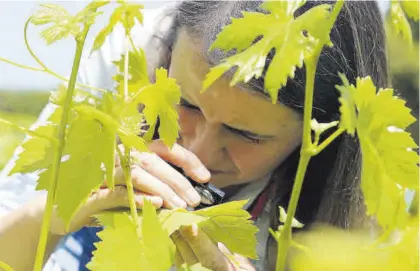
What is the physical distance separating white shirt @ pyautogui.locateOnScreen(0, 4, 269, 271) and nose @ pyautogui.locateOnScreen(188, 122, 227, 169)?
15cm

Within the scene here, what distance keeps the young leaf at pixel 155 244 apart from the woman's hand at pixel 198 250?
11 cm

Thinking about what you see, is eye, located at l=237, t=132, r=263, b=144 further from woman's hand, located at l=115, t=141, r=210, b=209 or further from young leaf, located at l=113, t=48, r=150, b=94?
young leaf, located at l=113, t=48, r=150, b=94

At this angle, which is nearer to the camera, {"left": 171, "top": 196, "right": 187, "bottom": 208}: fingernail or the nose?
{"left": 171, "top": 196, "right": 187, "bottom": 208}: fingernail

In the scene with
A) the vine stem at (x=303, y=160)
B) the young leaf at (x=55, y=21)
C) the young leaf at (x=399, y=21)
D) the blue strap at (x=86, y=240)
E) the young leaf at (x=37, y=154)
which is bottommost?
the blue strap at (x=86, y=240)

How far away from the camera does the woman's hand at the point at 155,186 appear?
15.2 inches

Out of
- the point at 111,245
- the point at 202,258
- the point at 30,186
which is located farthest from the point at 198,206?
the point at 30,186

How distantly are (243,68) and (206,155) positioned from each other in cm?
61

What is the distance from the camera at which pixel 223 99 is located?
2.50ft

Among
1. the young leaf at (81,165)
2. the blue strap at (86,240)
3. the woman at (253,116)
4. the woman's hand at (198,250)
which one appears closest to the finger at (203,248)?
the woman's hand at (198,250)

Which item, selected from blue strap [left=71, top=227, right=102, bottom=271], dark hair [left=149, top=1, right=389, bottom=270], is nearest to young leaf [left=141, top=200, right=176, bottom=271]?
dark hair [left=149, top=1, right=389, bottom=270]

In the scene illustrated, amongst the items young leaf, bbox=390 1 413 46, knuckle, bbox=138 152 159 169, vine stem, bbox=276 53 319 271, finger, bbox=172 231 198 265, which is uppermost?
young leaf, bbox=390 1 413 46

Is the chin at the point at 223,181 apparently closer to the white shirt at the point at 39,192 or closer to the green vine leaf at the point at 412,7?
the white shirt at the point at 39,192

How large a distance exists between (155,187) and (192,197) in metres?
0.04

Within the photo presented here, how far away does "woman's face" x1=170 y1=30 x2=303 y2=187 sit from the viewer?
77cm
